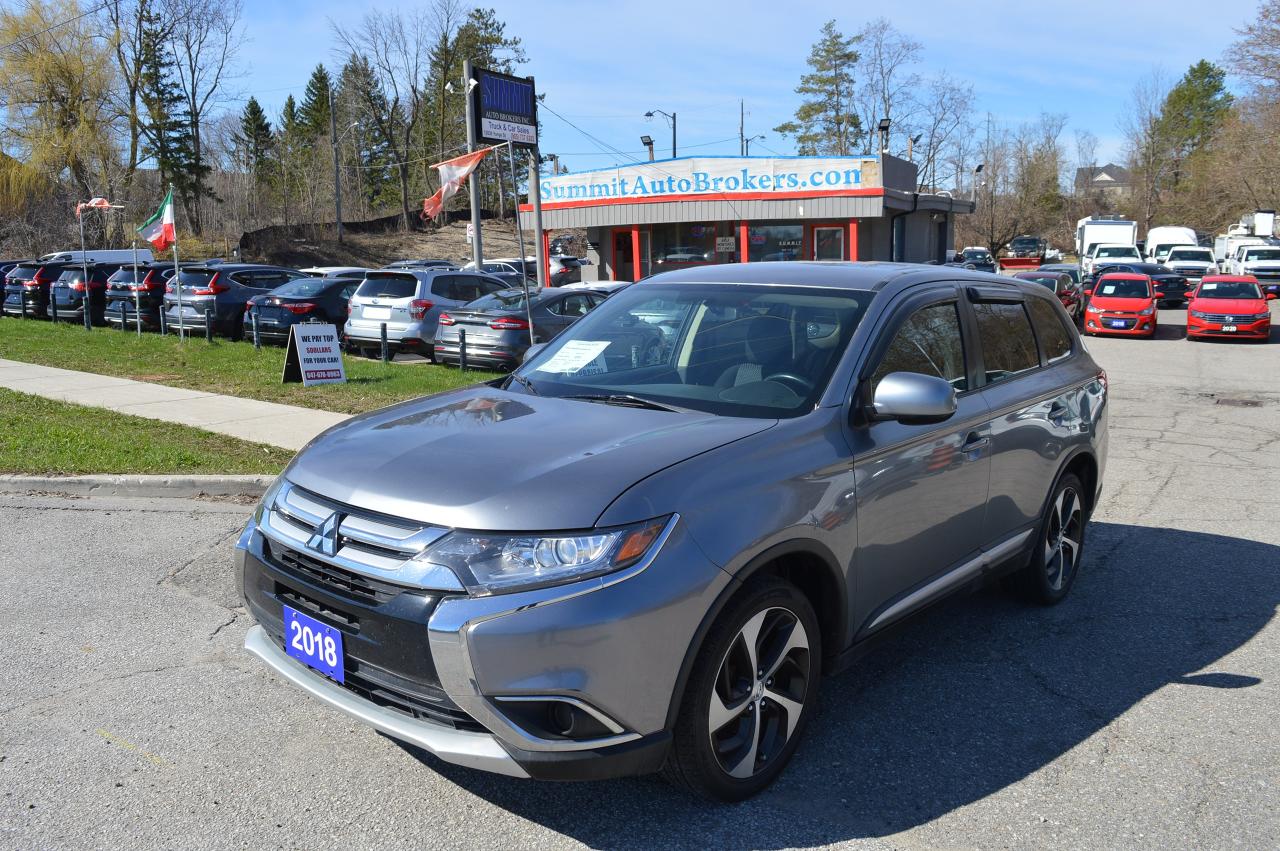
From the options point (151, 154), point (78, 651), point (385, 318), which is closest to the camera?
point (78, 651)

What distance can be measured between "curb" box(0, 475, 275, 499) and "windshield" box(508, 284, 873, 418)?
13.3 feet

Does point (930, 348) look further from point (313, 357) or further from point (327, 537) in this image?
point (313, 357)

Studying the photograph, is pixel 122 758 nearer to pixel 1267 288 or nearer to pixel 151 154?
pixel 1267 288

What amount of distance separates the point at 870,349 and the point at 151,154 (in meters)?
62.1

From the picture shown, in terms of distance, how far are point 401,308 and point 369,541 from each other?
13.9m

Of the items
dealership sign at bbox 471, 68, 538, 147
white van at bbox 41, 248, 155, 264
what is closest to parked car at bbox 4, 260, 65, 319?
white van at bbox 41, 248, 155, 264

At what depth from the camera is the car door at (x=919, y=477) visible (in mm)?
3824

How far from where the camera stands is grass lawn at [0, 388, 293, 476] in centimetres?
837

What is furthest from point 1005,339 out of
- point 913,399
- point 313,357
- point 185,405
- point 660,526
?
point 313,357

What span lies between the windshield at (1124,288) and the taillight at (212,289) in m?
19.7

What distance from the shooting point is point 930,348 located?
4.40 meters

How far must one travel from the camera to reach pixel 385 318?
1653 cm

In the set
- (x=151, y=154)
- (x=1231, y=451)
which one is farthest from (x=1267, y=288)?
(x=151, y=154)

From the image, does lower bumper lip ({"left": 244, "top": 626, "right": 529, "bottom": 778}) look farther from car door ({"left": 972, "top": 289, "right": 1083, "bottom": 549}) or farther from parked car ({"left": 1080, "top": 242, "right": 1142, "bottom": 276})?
parked car ({"left": 1080, "top": 242, "right": 1142, "bottom": 276})
